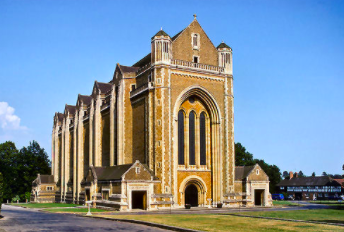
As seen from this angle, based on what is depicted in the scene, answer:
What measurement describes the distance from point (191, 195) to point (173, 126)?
953 centimetres

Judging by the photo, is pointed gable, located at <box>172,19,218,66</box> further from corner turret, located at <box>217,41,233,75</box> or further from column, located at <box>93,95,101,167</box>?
column, located at <box>93,95,101,167</box>

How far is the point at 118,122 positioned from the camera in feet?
177

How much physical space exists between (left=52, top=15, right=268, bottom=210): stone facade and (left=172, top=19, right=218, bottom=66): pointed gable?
129 millimetres

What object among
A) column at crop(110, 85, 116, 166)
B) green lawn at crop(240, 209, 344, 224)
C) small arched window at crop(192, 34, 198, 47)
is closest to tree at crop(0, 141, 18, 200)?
column at crop(110, 85, 116, 166)

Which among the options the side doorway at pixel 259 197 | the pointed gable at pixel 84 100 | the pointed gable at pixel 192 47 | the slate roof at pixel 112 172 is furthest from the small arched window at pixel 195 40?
the pointed gable at pixel 84 100

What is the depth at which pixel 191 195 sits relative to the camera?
52656 mm

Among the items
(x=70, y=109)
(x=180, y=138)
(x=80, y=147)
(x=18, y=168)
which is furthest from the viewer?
(x=18, y=168)

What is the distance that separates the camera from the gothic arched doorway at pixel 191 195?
52.3m

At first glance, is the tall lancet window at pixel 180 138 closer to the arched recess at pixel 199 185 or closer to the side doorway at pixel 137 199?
the arched recess at pixel 199 185

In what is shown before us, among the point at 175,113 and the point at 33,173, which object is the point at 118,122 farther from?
the point at 33,173

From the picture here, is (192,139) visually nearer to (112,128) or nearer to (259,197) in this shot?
(112,128)

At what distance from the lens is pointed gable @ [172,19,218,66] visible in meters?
52.9

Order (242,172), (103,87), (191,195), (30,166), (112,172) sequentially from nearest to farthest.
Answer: (112,172), (191,195), (242,172), (103,87), (30,166)

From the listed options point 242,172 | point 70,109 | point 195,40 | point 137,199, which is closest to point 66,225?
point 137,199
